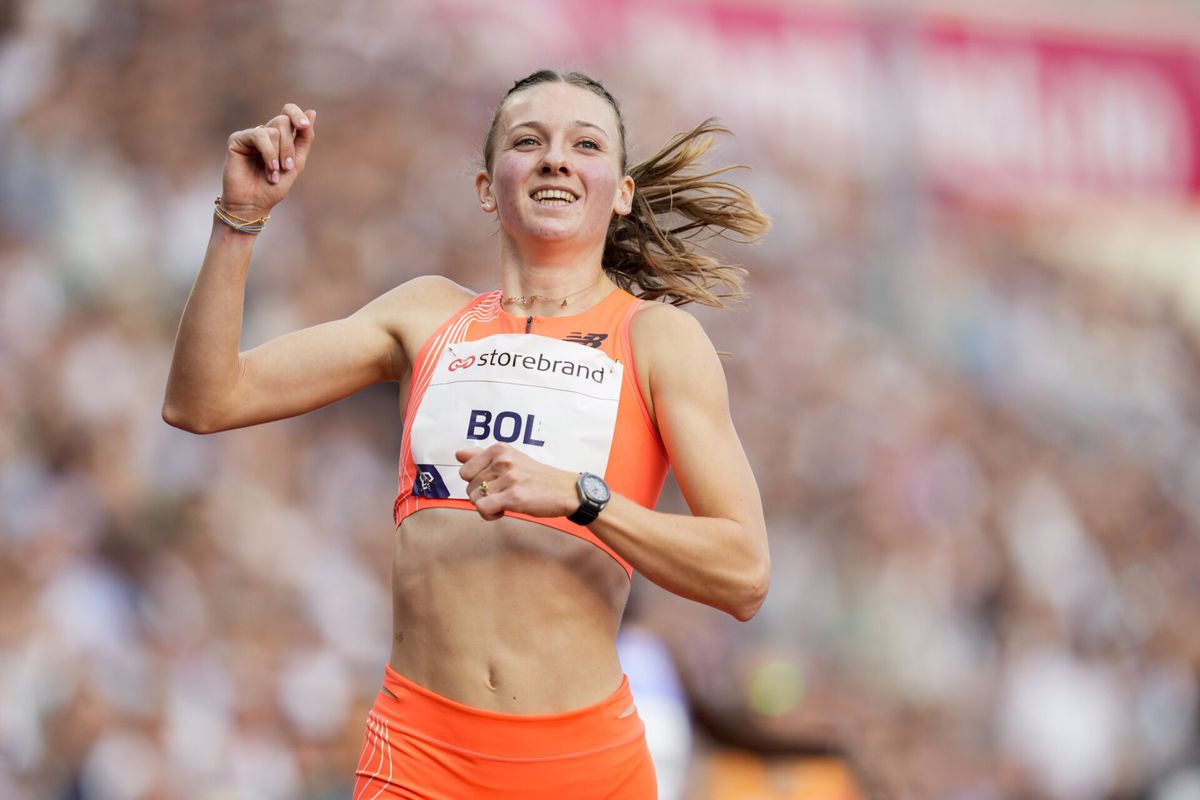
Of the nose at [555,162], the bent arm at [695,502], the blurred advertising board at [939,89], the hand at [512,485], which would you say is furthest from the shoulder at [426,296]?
the blurred advertising board at [939,89]

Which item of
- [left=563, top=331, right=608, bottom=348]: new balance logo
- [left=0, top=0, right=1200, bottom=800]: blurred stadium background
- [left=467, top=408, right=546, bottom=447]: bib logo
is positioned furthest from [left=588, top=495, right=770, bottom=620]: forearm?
[left=0, top=0, right=1200, bottom=800]: blurred stadium background

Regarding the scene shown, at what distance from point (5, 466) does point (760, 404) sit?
434cm

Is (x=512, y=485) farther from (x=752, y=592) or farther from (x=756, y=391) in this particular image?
(x=756, y=391)

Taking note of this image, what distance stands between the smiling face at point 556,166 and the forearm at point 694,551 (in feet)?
2.43

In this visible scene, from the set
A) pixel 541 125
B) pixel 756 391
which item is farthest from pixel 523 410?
pixel 756 391

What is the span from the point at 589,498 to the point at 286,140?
926mm

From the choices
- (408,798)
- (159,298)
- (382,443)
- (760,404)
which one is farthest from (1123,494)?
(408,798)

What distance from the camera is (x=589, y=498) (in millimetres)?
2559

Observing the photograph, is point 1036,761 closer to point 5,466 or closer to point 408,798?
point 5,466

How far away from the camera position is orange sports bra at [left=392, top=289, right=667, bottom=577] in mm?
2883

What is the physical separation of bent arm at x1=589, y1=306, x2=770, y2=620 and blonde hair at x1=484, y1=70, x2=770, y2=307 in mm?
411

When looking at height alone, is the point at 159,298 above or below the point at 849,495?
above

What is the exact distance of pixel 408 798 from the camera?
2797 mm

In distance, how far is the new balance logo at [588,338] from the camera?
300 centimetres
